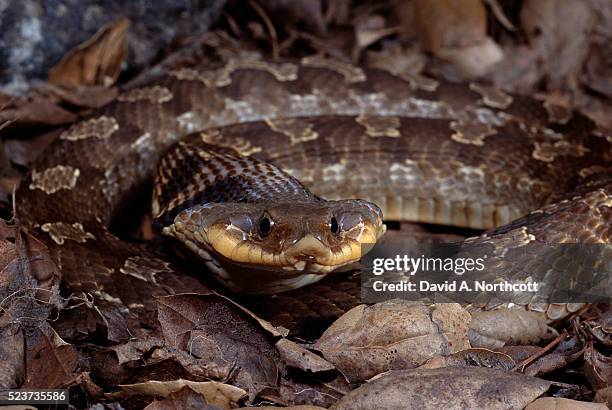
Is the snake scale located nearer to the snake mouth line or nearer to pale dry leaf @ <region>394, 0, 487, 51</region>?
the snake mouth line

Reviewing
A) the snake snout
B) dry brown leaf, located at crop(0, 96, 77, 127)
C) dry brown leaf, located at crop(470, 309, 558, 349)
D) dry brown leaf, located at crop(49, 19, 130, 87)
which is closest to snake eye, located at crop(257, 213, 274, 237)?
the snake snout

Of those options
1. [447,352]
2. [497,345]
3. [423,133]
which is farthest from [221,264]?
[423,133]

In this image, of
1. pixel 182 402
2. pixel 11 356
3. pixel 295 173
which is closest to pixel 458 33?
pixel 295 173

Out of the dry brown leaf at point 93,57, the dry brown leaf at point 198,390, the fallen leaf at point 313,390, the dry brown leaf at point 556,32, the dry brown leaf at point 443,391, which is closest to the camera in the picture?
the dry brown leaf at point 443,391

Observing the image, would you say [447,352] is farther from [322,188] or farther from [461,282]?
[322,188]

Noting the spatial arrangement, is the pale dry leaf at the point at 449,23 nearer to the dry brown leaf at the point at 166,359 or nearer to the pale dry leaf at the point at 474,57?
the pale dry leaf at the point at 474,57

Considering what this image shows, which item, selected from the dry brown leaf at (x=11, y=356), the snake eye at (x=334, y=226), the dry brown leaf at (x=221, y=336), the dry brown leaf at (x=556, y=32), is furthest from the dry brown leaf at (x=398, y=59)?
the dry brown leaf at (x=11, y=356)
